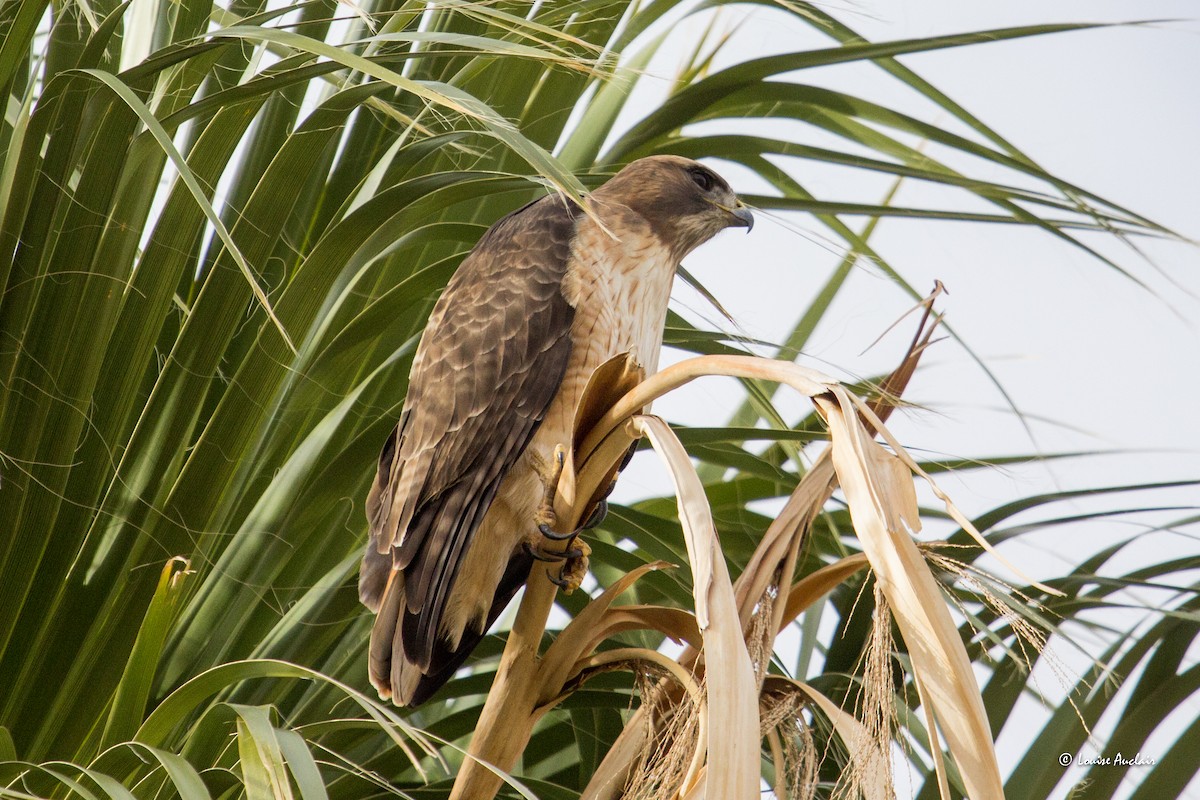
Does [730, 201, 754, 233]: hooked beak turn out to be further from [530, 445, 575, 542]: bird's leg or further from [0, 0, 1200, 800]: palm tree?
[530, 445, 575, 542]: bird's leg

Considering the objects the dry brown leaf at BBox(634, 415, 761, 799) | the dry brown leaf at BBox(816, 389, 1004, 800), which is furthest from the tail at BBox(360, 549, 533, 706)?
the dry brown leaf at BBox(816, 389, 1004, 800)

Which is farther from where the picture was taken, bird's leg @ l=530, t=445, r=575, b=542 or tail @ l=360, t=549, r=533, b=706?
tail @ l=360, t=549, r=533, b=706

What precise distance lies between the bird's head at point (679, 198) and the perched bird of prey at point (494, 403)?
116mm

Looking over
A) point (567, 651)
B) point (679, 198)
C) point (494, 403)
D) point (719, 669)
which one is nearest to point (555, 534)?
point (567, 651)

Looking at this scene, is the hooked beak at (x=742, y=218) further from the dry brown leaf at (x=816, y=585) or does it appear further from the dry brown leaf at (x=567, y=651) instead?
the dry brown leaf at (x=567, y=651)

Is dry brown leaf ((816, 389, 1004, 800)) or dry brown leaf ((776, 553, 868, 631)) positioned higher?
dry brown leaf ((816, 389, 1004, 800))

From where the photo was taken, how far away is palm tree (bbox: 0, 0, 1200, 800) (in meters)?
1.68

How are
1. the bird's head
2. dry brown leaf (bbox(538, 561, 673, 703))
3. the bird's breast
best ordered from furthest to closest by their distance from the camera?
the bird's head < the bird's breast < dry brown leaf (bbox(538, 561, 673, 703))

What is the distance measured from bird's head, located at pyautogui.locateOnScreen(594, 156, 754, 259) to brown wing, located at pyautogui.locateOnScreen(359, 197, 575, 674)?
267mm

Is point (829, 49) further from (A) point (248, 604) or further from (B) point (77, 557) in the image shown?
(B) point (77, 557)

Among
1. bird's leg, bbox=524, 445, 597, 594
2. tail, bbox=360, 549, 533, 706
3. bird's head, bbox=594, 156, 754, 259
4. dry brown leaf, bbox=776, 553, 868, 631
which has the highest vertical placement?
bird's head, bbox=594, 156, 754, 259

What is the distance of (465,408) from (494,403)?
0.06 metres

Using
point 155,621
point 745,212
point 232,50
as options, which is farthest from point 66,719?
point 745,212

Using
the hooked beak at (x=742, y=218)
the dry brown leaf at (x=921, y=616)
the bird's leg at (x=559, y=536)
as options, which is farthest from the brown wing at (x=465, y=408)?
the dry brown leaf at (x=921, y=616)
